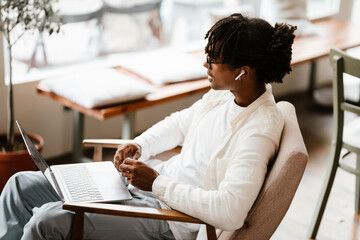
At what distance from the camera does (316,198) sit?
3254mm

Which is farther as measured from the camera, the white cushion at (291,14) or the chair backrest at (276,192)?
the white cushion at (291,14)

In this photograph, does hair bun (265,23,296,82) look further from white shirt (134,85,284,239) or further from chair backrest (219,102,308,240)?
chair backrest (219,102,308,240)

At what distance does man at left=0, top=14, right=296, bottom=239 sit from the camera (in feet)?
5.81

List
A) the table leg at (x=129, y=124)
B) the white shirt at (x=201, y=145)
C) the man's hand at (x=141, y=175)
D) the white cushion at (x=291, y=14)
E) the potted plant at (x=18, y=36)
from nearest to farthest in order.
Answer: the man's hand at (x=141, y=175)
the white shirt at (x=201, y=145)
the potted plant at (x=18, y=36)
the table leg at (x=129, y=124)
the white cushion at (x=291, y=14)

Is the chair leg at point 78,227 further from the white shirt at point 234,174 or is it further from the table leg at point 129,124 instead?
the table leg at point 129,124

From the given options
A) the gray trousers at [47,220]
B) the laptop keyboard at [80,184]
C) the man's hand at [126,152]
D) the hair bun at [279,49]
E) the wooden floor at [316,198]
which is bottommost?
the wooden floor at [316,198]

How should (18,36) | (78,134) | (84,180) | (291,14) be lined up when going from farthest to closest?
(291,14) < (78,134) < (18,36) < (84,180)

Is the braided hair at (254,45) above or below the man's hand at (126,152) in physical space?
above

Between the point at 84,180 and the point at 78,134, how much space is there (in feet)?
3.99

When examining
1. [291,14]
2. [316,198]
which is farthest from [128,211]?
[291,14]

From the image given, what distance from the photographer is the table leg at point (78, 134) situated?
3188 millimetres

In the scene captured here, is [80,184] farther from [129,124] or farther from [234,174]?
[129,124]

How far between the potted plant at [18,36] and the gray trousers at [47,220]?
769 mm

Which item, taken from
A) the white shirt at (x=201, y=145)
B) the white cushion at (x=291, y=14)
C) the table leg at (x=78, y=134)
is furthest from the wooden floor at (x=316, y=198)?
the white shirt at (x=201, y=145)
